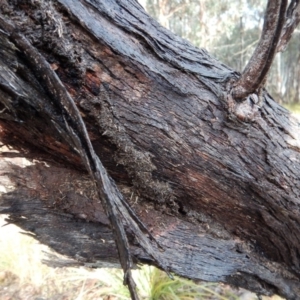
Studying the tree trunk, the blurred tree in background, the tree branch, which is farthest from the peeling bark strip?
the blurred tree in background

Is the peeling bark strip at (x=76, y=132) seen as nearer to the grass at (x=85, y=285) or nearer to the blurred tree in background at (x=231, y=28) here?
the grass at (x=85, y=285)

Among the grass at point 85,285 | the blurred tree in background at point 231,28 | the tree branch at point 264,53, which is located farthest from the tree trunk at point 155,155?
the blurred tree in background at point 231,28

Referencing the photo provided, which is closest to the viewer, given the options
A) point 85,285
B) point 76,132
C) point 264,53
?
point 76,132

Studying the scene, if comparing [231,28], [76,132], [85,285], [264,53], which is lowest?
[85,285]

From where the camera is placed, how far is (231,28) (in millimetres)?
14805

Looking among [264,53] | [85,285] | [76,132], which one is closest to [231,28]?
[85,285]

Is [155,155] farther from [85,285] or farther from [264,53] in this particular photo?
[85,285]

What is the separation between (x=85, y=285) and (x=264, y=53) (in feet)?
7.86

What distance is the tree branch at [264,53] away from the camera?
2.36 feet

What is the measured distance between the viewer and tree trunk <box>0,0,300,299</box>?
778mm

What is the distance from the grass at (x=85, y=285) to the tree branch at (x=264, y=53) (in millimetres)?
1903

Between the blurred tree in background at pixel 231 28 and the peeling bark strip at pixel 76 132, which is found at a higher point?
the blurred tree in background at pixel 231 28

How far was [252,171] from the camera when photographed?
35.8 inches

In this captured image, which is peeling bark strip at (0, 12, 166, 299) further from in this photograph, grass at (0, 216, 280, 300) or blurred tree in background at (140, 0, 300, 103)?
blurred tree in background at (140, 0, 300, 103)
